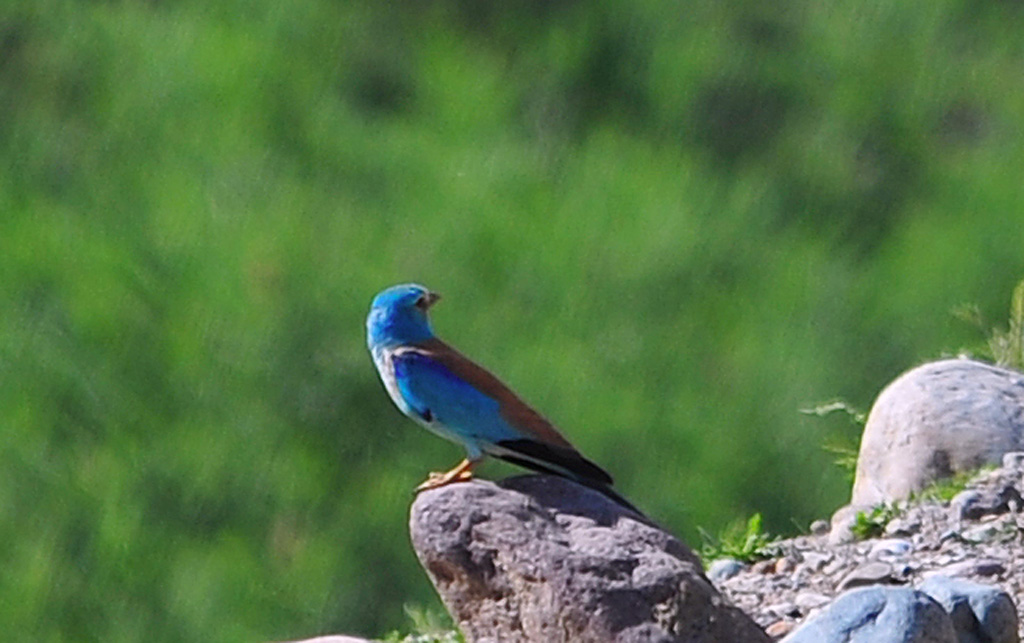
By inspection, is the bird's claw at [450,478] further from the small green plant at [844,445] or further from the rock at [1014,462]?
the small green plant at [844,445]

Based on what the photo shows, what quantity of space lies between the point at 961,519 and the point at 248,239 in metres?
4.02

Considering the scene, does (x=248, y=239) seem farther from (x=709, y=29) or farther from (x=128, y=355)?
(x=709, y=29)

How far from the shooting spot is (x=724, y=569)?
3.84m

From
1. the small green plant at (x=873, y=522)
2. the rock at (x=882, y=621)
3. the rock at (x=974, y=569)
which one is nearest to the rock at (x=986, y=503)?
the small green plant at (x=873, y=522)

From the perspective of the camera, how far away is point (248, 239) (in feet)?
24.2

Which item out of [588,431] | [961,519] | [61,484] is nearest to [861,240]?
[588,431]

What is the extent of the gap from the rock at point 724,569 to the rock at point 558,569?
774mm

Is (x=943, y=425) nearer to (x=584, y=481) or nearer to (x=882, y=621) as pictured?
(x=584, y=481)

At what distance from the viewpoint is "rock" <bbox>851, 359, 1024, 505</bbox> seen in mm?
4172

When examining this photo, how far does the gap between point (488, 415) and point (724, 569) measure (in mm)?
879

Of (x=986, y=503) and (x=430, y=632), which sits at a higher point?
(x=986, y=503)


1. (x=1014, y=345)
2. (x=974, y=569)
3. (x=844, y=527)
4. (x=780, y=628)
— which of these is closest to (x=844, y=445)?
(x=1014, y=345)

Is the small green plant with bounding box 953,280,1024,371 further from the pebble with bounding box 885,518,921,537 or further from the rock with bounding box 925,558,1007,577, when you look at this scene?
the rock with bounding box 925,558,1007,577

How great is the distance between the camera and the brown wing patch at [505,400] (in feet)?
10.2
